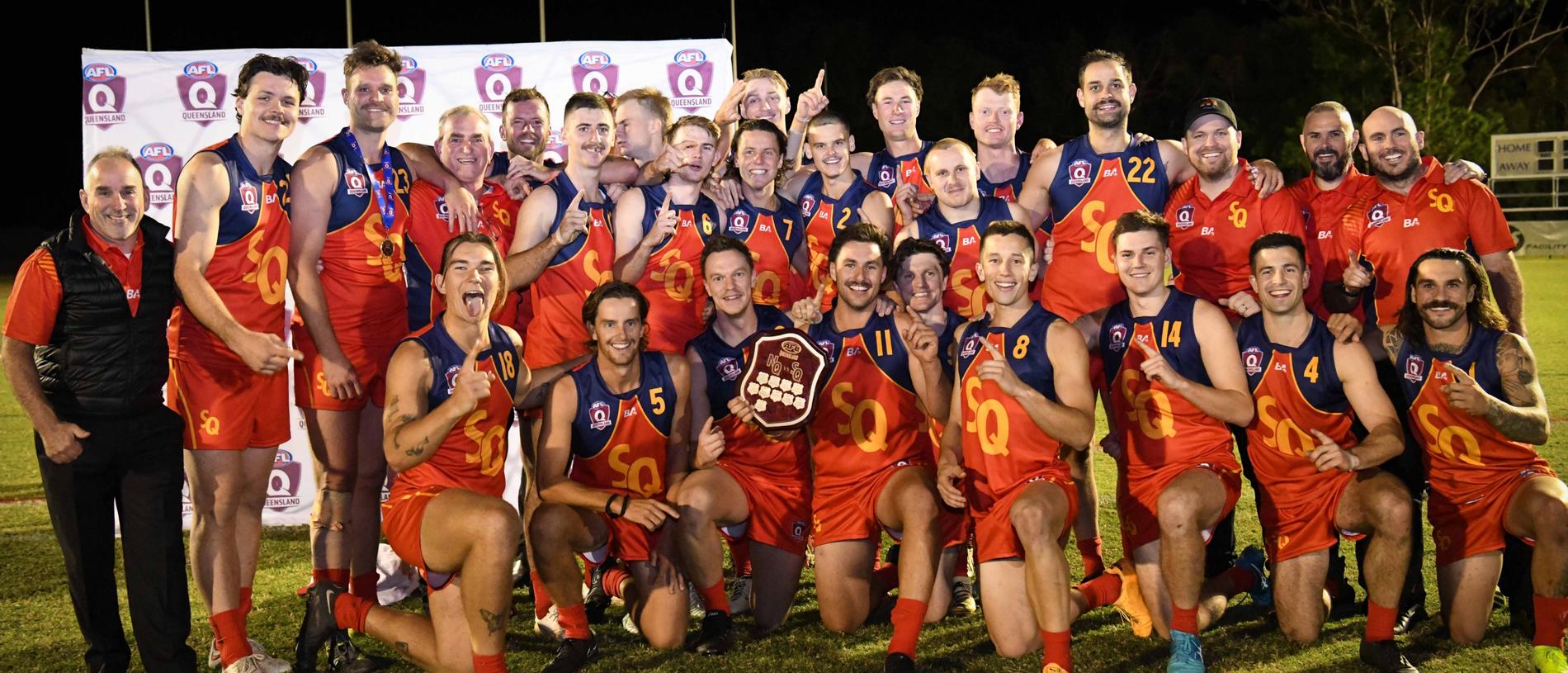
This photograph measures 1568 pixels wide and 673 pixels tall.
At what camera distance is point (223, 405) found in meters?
4.88

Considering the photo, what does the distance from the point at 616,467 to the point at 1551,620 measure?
11.7 feet

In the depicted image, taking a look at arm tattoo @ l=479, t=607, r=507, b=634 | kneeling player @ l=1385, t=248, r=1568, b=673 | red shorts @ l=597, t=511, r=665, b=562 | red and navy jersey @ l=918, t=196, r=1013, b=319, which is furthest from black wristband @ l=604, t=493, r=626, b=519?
kneeling player @ l=1385, t=248, r=1568, b=673

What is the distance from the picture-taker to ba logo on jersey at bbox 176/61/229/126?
22.8 ft

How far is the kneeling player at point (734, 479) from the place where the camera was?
5254 millimetres

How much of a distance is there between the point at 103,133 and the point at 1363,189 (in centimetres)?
648

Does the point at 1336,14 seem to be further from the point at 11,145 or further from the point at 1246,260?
the point at 11,145

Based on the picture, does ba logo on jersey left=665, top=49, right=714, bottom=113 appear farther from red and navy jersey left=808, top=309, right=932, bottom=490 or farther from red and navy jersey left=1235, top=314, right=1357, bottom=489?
red and navy jersey left=1235, top=314, right=1357, bottom=489

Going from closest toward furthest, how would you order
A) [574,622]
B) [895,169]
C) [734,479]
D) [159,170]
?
[574,622], [734,479], [895,169], [159,170]

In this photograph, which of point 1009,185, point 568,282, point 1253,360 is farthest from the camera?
point 1009,185

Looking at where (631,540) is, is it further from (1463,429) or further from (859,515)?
(1463,429)

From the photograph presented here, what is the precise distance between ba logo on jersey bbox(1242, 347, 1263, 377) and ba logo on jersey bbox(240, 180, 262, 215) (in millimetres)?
4017

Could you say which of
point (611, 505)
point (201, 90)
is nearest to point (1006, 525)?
point (611, 505)

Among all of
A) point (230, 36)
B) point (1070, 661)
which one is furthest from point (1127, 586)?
point (230, 36)

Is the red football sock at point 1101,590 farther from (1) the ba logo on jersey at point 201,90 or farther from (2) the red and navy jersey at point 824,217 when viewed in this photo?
(1) the ba logo on jersey at point 201,90
